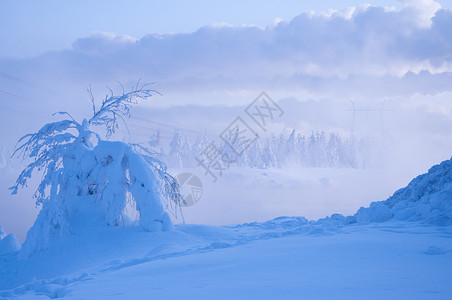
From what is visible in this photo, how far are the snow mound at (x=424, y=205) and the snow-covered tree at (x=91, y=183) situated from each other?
6.30m

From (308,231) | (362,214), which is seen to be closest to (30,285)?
(308,231)

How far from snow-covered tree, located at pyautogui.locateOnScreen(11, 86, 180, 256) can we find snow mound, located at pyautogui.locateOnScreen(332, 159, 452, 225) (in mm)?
6303

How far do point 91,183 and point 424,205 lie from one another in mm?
10274

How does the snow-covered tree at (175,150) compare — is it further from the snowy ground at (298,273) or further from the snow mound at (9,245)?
the snowy ground at (298,273)

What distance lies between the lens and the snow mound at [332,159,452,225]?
29.9ft

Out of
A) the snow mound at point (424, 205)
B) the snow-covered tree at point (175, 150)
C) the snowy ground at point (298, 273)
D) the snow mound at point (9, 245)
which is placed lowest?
the snow mound at point (9, 245)

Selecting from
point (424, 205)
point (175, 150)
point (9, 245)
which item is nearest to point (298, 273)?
Answer: point (424, 205)

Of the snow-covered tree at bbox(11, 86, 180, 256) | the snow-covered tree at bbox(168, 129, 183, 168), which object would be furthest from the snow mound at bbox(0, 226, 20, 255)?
the snow-covered tree at bbox(168, 129, 183, 168)

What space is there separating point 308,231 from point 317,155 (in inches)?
3088

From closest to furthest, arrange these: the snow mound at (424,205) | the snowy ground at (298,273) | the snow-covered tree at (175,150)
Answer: the snowy ground at (298,273)
the snow mound at (424,205)
the snow-covered tree at (175,150)

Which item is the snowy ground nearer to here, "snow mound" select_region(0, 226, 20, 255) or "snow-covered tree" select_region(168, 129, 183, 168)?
"snow mound" select_region(0, 226, 20, 255)

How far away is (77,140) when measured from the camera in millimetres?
12141

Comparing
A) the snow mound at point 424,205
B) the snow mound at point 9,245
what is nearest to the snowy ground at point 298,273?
the snow mound at point 424,205

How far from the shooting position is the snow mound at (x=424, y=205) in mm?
9117
